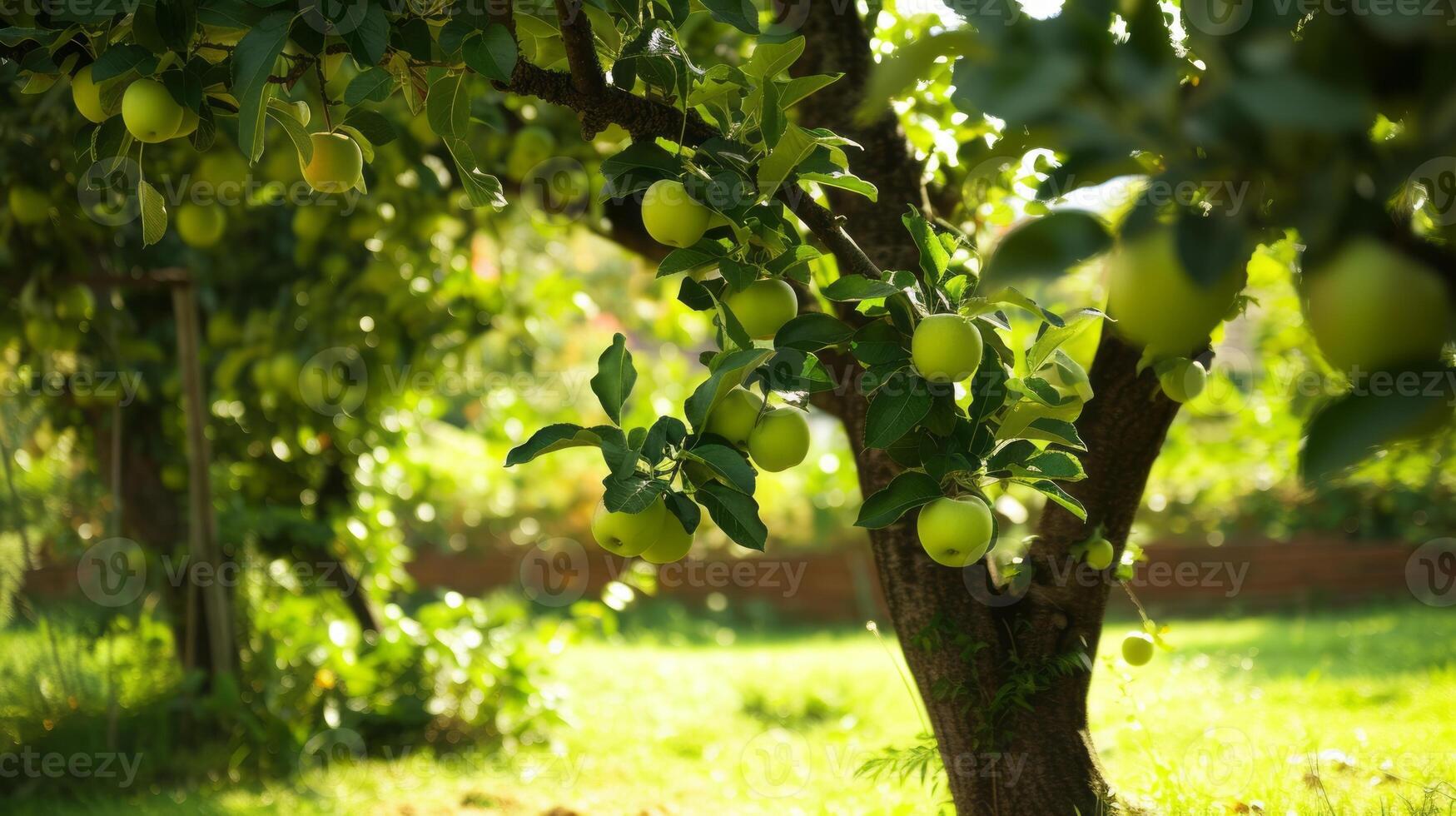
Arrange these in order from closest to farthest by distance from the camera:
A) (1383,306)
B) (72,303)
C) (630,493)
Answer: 1. (1383,306)
2. (630,493)
3. (72,303)

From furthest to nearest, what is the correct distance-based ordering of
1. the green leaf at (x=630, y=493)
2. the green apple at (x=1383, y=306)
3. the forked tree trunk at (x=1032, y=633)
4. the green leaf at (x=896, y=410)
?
the forked tree trunk at (x=1032, y=633), the green leaf at (x=896, y=410), the green leaf at (x=630, y=493), the green apple at (x=1383, y=306)

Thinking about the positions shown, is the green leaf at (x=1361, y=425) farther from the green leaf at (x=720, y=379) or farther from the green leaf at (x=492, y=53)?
the green leaf at (x=492, y=53)

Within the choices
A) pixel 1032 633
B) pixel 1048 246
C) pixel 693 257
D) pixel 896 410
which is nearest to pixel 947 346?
pixel 896 410

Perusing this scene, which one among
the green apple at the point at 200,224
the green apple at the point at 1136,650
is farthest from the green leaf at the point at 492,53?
the green apple at the point at 1136,650

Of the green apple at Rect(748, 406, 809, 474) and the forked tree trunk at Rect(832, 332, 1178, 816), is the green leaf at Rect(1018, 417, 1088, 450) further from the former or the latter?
the forked tree trunk at Rect(832, 332, 1178, 816)

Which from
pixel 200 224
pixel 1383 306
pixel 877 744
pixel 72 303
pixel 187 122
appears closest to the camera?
pixel 1383 306

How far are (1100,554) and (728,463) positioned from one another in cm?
75

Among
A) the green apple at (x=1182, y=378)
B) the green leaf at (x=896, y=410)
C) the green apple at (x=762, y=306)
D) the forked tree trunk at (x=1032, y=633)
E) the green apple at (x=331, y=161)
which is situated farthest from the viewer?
the forked tree trunk at (x=1032, y=633)

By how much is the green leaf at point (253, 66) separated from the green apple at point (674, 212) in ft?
1.21

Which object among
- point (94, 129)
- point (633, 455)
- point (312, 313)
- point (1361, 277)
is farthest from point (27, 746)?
point (1361, 277)

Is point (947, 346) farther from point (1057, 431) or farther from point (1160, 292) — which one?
point (1160, 292)

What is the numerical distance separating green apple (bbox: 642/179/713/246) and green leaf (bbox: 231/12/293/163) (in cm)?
37

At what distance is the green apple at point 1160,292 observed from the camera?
1.84ft

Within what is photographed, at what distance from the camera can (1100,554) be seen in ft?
4.97
